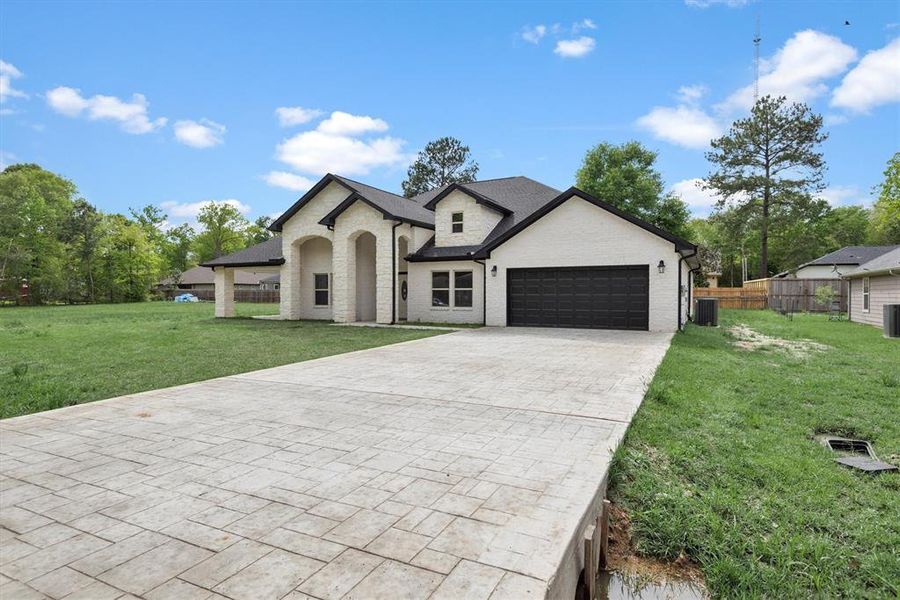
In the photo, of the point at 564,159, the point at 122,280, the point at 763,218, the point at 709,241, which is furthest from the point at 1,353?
the point at 709,241

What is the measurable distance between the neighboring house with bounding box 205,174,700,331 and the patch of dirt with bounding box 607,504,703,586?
1298 centimetres

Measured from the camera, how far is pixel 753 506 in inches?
132

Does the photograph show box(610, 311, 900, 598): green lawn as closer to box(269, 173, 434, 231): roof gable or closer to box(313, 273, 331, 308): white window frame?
box(269, 173, 434, 231): roof gable

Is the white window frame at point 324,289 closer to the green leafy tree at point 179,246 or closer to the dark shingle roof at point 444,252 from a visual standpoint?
the dark shingle roof at point 444,252

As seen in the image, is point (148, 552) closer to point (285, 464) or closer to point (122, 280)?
point (285, 464)

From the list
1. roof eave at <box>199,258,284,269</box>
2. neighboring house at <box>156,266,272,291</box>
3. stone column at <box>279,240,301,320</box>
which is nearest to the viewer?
stone column at <box>279,240,301,320</box>

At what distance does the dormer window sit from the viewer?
1945 centimetres

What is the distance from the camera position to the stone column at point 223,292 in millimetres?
22562

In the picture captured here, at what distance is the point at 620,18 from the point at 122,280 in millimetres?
46430

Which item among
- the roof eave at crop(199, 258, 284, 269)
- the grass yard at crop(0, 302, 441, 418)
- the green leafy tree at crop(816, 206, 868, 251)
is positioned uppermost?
the green leafy tree at crop(816, 206, 868, 251)

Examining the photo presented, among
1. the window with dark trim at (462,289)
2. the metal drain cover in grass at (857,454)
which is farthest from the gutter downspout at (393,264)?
the metal drain cover in grass at (857,454)

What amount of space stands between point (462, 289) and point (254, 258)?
1045cm

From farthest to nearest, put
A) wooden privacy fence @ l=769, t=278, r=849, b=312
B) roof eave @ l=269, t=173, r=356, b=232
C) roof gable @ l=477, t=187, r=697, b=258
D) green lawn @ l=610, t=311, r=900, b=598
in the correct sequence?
wooden privacy fence @ l=769, t=278, r=849, b=312 < roof eave @ l=269, t=173, r=356, b=232 < roof gable @ l=477, t=187, r=697, b=258 < green lawn @ l=610, t=311, r=900, b=598

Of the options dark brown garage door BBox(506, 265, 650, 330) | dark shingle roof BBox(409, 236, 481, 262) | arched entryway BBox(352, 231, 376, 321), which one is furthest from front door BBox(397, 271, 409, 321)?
dark brown garage door BBox(506, 265, 650, 330)
